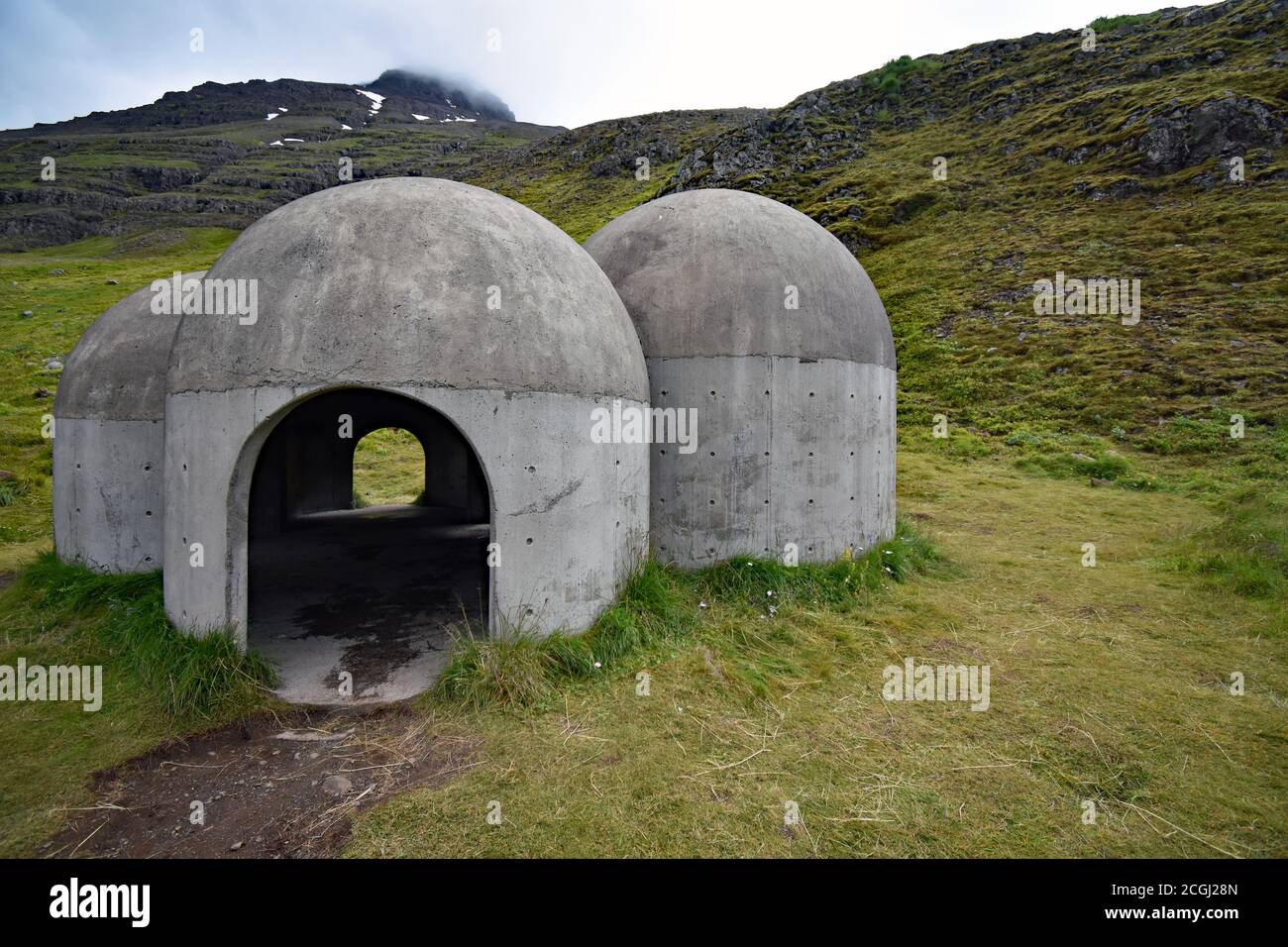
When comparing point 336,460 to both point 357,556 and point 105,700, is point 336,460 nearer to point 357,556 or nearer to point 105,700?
point 357,556

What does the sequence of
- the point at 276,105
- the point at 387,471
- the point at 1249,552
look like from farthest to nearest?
the point at 276,105 → the point at 387,471 → the point at 1249,552

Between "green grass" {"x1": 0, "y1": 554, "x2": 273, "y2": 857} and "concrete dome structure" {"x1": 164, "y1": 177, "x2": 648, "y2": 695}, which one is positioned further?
"concrete dome structure" {"x1": 164, "y1": 177, "x2": 648, "y2": 695}

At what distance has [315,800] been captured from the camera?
3955 millimetres

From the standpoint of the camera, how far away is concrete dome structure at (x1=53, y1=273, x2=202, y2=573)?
8.17 metres

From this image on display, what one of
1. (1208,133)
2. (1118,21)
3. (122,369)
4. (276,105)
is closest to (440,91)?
(276,105)

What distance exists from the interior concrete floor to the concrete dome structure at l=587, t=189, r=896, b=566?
306 centimetres

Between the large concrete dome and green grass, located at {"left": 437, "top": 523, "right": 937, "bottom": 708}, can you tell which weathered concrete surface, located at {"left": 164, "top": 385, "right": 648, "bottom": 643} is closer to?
the large concrete dome

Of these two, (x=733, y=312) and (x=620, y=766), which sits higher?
(x=733, y=312)

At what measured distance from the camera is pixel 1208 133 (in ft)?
99.1

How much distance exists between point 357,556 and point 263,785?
6.69 meters

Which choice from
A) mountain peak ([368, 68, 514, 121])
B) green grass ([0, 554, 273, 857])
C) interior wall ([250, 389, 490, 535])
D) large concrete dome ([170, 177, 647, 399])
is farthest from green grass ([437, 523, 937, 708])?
mountain peak ([368, 68, 514, 121])
